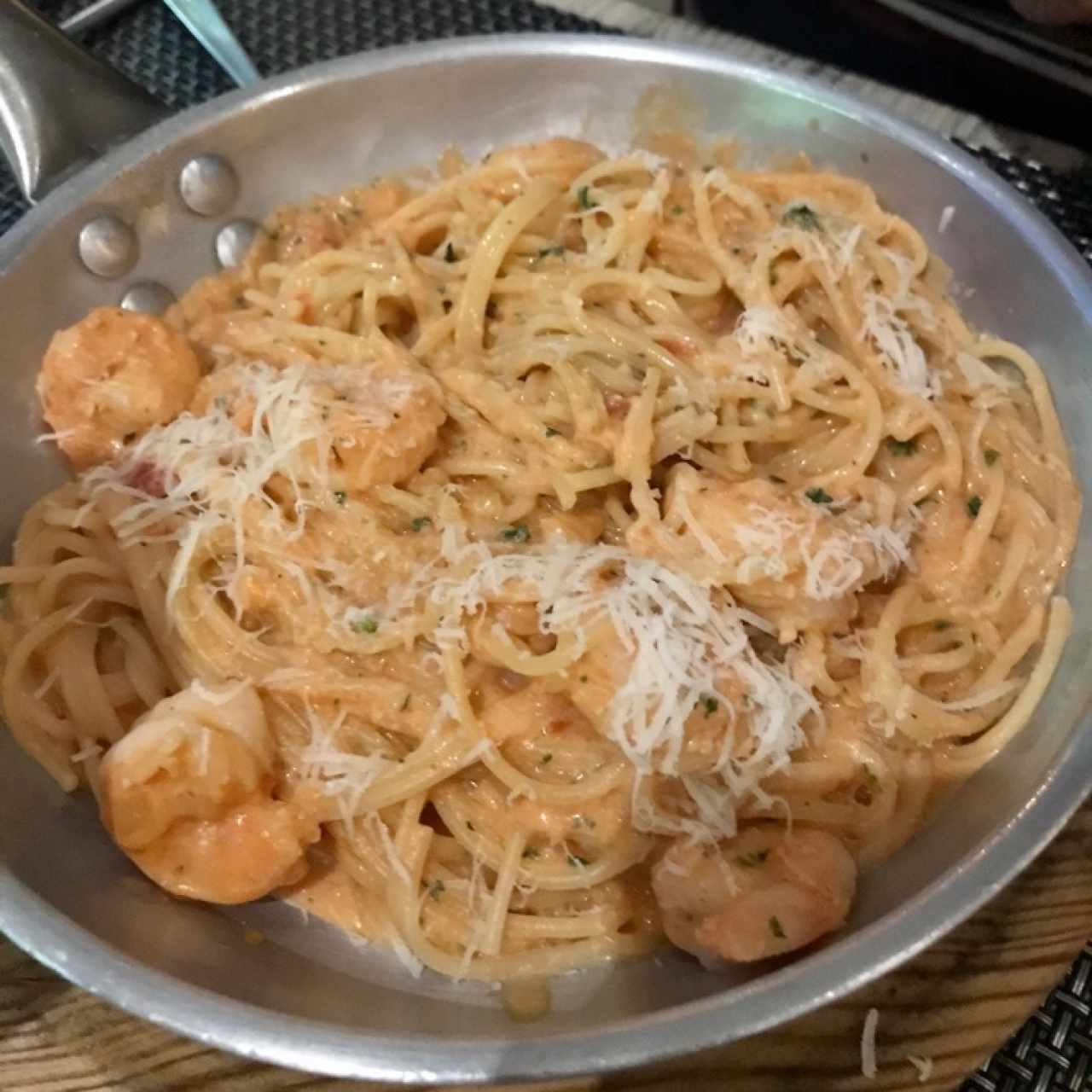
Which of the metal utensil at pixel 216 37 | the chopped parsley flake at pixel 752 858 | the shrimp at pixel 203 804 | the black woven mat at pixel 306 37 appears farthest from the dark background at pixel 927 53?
the shrimp at pixel 203 804

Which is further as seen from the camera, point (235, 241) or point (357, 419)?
point (235, 241)

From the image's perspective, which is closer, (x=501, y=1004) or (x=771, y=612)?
(x=501, y=1004)

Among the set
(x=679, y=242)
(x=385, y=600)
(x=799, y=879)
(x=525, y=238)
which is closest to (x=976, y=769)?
(x=799, y=879)

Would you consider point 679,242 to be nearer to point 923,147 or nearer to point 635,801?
point 923,147

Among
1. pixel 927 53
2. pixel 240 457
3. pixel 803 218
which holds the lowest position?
pixel 240 457

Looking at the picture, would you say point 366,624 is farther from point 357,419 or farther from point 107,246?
point 107,246

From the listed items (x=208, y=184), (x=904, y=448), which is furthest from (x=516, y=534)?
(x=208, y=184)

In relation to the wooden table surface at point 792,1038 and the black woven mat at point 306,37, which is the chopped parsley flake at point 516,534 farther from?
the black woven mat at point 306,37
